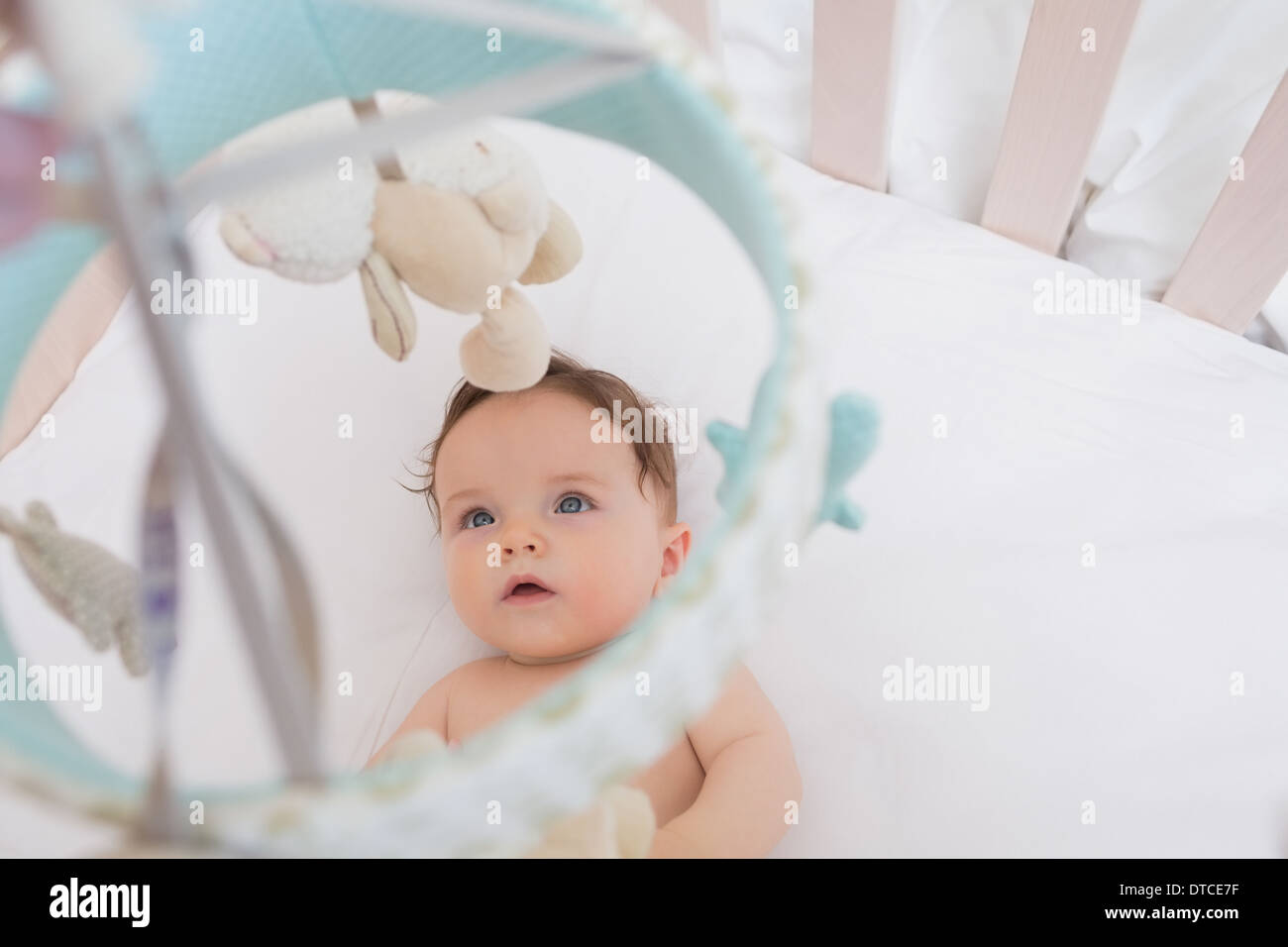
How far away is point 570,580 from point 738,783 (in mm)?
209

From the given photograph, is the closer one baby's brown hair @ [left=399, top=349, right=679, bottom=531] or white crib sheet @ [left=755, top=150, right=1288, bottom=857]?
white crib sheet @ [left=755, top=150, right=1288, bottom=857]

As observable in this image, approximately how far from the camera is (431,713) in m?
0.91

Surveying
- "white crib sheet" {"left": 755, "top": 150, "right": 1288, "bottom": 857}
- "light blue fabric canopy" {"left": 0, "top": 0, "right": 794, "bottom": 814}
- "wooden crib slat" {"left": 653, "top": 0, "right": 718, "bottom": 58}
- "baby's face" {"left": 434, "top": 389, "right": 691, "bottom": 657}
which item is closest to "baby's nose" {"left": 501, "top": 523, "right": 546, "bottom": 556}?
"baby's face" {"left": 434, "top": 389, "right": 691, "bottom": 657}

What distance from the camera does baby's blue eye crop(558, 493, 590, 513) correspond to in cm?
90

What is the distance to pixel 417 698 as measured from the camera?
97cm

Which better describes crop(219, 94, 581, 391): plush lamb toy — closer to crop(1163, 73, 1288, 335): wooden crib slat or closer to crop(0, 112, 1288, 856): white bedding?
crop(0, 112, 1288, 856): white bedding

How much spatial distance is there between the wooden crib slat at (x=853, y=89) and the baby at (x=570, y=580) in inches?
15.3

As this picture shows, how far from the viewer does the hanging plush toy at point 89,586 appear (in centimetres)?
47
